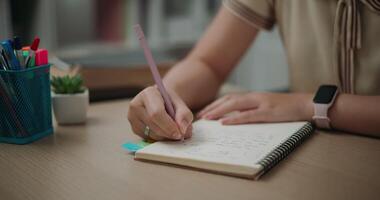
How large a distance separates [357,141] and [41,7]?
1.68 meters

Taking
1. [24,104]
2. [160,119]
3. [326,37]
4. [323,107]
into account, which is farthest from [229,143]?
[326,37]

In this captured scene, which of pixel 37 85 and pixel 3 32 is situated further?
pixel 3 32

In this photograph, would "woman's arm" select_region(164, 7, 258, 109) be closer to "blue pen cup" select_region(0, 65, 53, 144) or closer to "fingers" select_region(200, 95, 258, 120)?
"fingers" select_region(200, 95, 258, 120)

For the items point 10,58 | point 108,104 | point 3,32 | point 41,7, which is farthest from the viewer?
point 41,7

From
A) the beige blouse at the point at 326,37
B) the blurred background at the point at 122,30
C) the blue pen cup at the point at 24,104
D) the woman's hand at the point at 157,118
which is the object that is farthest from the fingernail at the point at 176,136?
the blurred background at the point at 122,30

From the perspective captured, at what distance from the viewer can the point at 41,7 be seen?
2096 mm

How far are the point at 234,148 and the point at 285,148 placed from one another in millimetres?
78

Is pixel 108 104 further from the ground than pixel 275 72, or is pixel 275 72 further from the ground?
pixel 108 104

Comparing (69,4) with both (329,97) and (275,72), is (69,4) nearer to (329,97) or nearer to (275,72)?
(275,72)

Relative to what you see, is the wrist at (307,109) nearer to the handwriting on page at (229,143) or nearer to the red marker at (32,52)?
the handwriting on page at (229,143)

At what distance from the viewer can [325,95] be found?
2.82 feet

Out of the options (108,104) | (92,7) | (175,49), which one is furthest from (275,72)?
(108,104)

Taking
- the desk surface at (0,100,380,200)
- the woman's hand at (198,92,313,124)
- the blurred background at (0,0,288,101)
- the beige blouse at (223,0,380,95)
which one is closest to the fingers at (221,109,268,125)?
the woman's hand at (198,92,313,124)

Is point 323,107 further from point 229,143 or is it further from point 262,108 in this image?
point 229,143
